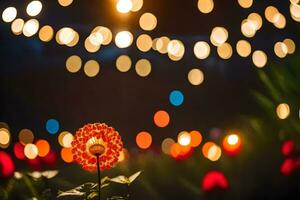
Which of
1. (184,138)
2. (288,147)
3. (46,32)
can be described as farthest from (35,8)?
(288,147)

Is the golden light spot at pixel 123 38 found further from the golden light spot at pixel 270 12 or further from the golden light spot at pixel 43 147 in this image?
the golden light spot at pixel 43 147

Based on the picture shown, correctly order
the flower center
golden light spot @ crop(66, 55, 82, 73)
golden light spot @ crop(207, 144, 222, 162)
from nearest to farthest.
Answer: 1. the flower center
2. golden light spot @ crop(66, 55, 82, 73)
3. golden light spot @ crop(207, 144, 222, 162)

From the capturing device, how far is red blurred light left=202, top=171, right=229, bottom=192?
71.5 inches

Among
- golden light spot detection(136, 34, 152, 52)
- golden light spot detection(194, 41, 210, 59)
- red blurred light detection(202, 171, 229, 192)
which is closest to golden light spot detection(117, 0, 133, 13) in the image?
golden light spot detection(136, 34, 152, 52)

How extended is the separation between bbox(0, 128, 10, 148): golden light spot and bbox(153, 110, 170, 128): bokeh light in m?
0.64

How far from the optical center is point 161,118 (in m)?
2.11

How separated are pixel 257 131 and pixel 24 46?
1041 millimetres

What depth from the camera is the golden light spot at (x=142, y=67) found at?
6.01ft

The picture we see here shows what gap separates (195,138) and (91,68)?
0.54 metres

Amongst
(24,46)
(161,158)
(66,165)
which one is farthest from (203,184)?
(24,46)

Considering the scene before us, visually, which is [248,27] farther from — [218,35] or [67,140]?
[67,140]

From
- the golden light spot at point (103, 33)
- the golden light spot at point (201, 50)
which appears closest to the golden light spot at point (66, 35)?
the golden light spot at point (103, 33)

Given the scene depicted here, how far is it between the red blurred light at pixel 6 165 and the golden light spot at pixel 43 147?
0.42ft

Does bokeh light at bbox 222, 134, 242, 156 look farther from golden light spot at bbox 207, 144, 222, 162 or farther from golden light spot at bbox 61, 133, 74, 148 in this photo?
golden light spot at bbox 61, 133, 74, 148
